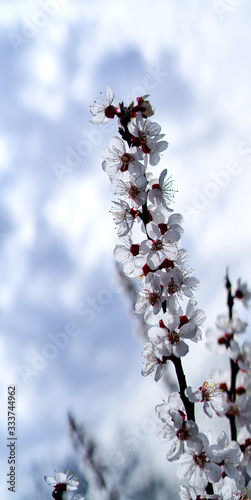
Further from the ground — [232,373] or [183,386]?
[232,373]

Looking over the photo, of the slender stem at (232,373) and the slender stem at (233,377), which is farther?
the slender stem at (233,377)

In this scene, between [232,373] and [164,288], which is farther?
[232,373]

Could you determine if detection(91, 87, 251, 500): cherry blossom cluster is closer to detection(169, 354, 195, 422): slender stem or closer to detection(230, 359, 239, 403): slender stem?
detection(169, 354, 195, 422): slender stem

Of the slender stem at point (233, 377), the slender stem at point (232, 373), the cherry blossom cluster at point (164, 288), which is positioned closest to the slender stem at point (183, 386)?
the cherry blossom cluster at point (164, 288)

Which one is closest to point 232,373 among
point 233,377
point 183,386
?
point 233,377

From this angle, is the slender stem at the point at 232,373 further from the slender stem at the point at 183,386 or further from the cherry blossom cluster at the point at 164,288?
the slender stem at the point at 183,386

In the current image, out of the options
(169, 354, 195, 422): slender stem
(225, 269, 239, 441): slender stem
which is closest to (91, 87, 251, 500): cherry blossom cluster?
(169, 354, 195, 422): slender stem

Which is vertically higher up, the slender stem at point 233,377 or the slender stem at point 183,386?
the slender stem at point 233,377

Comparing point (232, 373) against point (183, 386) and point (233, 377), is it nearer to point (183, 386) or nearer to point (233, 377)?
point (233, 377)

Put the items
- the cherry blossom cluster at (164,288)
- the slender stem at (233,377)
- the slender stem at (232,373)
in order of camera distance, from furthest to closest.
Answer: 1. the slender stem at (233,377)
2. the slender stem at (232,373)
3. the cherry blossom cluster at (164,288)
